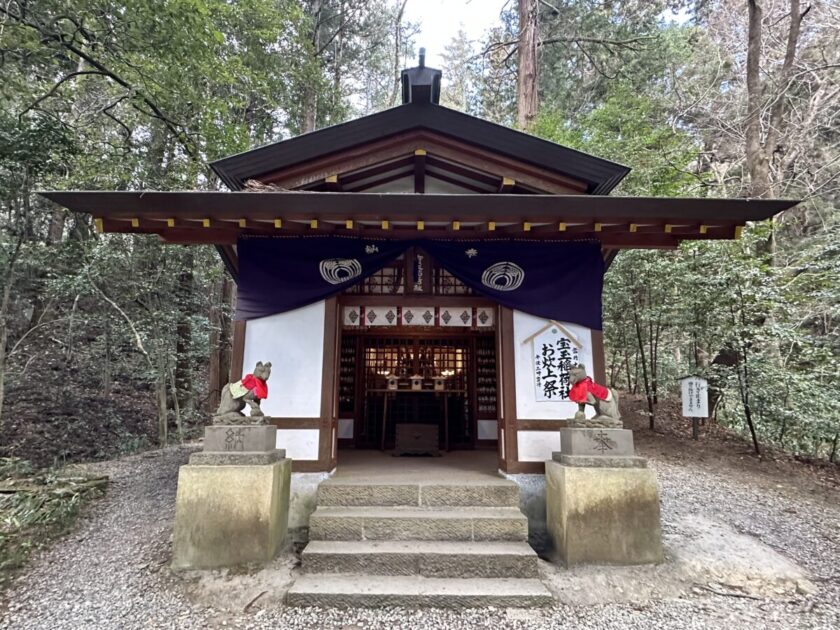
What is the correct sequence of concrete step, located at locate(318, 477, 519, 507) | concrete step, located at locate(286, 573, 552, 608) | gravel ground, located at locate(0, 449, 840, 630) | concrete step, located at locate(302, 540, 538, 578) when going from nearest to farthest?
gravel ground, located at locate(0, 449, 840, 630), concrete step, located at locate(286, 573, 552, 608), concrete step, located at locate(302, 540, 538, 578), concrete step, located at locate(318, 477, 519, 507)

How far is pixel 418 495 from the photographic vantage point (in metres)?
4.02

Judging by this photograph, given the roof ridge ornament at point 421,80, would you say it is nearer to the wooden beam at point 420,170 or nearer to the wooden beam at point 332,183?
the wooden beam at point 420,170

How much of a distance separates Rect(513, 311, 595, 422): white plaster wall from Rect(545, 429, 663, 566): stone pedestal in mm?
804

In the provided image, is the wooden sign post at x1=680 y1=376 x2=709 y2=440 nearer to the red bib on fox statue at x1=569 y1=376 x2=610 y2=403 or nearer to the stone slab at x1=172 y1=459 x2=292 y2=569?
the red bib on fox statue at x1=569 y1=376 x2=610 y2=403

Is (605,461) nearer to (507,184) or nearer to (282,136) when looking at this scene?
(507,184)

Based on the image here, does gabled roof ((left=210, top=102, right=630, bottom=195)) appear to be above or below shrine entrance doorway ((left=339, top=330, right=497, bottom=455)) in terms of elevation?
above

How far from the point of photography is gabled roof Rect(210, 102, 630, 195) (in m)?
4.53

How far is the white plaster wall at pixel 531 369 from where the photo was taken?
4508 mm

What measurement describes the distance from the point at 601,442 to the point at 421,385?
344 cm

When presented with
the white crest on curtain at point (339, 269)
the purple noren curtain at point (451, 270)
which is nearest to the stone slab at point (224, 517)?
the purple noren curtain at point (451, 270)

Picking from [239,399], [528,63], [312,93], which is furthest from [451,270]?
[312,93]

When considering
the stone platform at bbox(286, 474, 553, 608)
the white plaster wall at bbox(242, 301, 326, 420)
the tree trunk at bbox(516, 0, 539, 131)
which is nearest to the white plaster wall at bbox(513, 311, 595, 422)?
the stone platform at bbox(286, 474, 553, 608)

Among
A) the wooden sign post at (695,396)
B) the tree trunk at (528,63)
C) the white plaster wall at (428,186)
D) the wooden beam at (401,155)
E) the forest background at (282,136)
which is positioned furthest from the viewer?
the tree trunk at (528,63)

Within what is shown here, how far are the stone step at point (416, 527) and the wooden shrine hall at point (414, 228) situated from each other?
0.74 m
